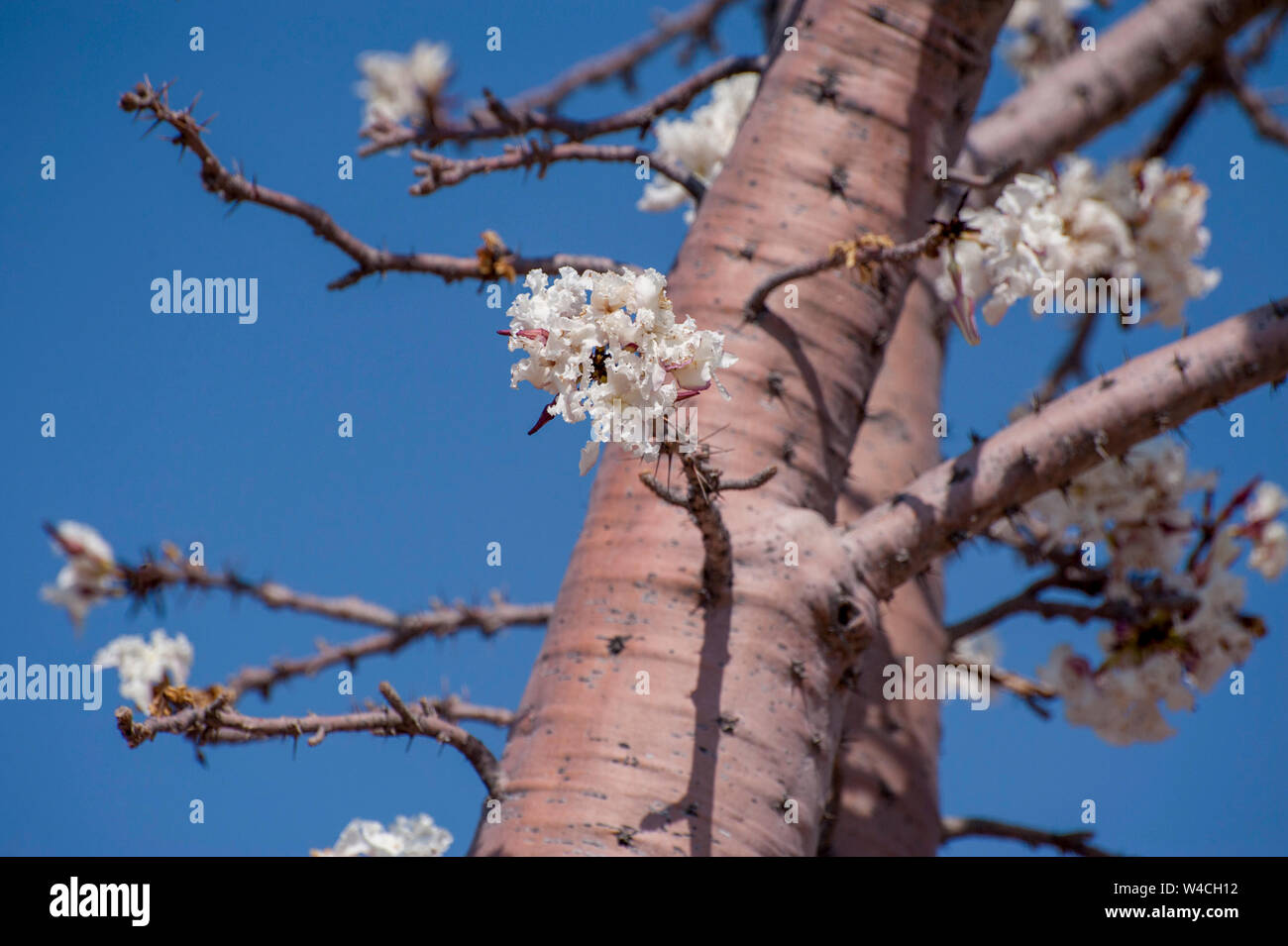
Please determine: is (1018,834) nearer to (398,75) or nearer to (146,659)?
(146,659)

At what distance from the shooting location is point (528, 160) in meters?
2.65

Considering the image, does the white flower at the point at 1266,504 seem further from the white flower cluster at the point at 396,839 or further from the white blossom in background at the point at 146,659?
the white blossom in background at the point at 146,659

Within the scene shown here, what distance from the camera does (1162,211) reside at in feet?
10.8

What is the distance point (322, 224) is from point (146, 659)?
1835 mm

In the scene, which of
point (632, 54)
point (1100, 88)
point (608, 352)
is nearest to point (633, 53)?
point (632, 54)

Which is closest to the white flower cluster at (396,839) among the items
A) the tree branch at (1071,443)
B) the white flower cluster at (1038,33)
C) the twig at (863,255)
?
the tree branch at (1071,443)

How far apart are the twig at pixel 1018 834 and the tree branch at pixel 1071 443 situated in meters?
1.04

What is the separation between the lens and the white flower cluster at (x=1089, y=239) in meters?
2.49

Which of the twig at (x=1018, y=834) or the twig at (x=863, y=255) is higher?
the twig at (x=863, y=255)

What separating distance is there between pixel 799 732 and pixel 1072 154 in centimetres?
288
